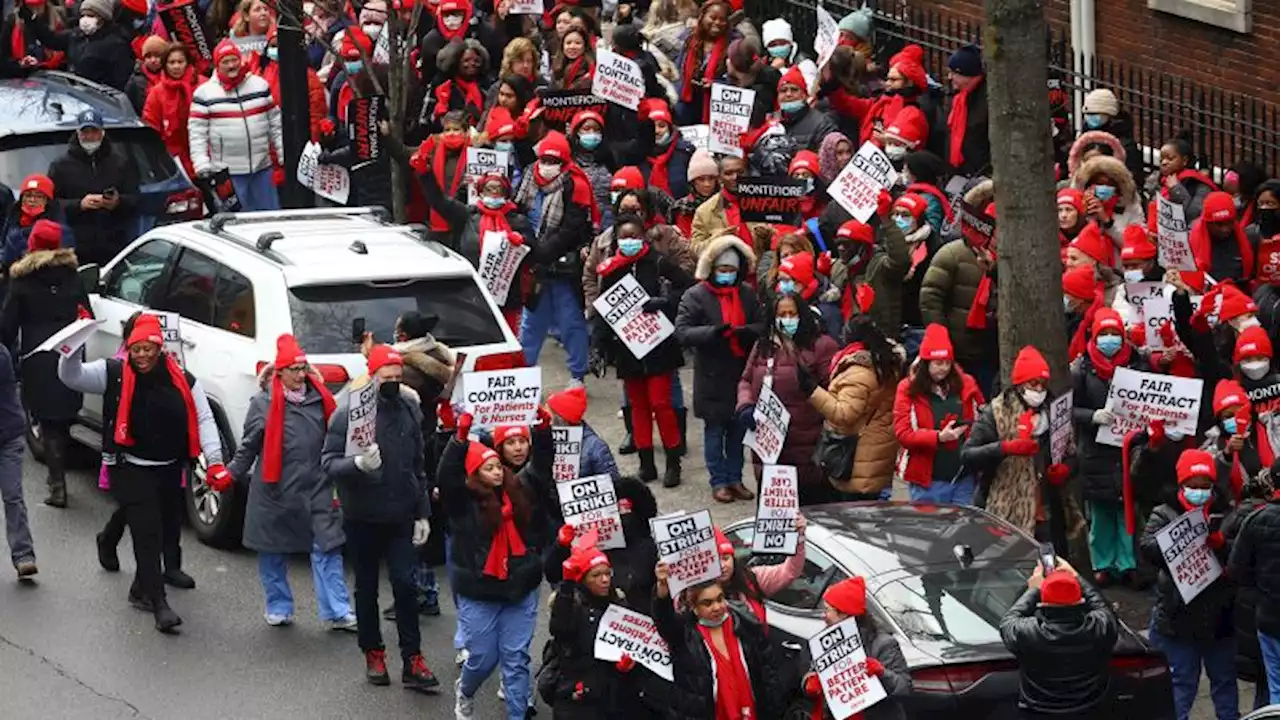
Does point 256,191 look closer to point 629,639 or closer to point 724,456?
point 724,456

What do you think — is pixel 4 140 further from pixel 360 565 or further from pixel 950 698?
pixel 950 698

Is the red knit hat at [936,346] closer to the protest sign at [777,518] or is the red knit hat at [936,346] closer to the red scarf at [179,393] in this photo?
the protest sign at [777,518]

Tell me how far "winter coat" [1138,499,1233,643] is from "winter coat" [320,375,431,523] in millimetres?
3723

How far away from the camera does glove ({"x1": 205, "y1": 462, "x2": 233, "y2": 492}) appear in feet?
49.5

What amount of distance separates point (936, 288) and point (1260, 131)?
4.70 meters

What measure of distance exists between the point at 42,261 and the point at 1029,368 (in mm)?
6298

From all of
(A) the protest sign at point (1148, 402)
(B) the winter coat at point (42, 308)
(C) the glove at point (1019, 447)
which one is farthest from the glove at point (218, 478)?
(A) the protest sign at point (1148, 402)

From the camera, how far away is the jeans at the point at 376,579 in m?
14.4

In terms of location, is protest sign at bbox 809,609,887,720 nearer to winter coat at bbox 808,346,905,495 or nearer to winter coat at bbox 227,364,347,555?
winter coat at bbox 808,346,905,495

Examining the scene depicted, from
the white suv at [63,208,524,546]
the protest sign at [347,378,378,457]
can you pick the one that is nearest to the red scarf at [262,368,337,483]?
the white suv at [63,208,524,546]

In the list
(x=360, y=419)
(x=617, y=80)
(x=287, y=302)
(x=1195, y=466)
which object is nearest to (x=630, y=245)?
(x=287, y=302)

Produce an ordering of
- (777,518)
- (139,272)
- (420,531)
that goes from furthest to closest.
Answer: (139,272), (420,531), (777,518)

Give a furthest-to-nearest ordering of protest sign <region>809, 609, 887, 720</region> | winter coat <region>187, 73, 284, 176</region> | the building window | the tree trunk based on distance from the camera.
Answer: the building window → winter coat <region>187, 73, 284, 176</region> → the tree trunk → protest sign <region>809, 609, 887, 720</region>

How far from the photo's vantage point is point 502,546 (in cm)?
1342
